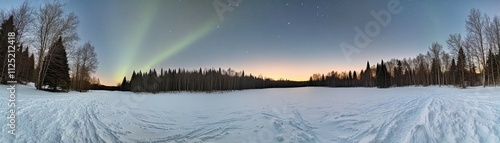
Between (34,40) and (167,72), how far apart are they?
124cm

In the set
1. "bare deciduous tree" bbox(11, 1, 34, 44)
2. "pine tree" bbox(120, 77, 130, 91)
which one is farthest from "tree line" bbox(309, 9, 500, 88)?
"bare deciduous tree" bbox(11, 1, 34, 44)

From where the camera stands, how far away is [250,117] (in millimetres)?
2652

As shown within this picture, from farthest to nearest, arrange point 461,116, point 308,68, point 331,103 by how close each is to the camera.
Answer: point 308,68, point 331,103, point 461,116

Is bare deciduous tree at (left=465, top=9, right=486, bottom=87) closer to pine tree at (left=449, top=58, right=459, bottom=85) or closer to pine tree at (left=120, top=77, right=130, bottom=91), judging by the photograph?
pine tree at (left=449, top=58, right=459, bottom=85)

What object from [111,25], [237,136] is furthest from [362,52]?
[111,25]

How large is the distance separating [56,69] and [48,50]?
0.22 meters

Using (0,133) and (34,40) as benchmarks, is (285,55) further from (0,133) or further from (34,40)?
(0,133)

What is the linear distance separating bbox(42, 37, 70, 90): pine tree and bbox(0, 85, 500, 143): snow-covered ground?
12 cm

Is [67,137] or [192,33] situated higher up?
[192,33]

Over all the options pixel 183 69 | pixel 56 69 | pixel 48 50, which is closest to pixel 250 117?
pixel 183 69

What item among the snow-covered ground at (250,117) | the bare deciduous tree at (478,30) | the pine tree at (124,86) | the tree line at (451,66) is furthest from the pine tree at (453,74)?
the pine tree at (124,86)

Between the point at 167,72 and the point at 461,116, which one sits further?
the point at 461,116

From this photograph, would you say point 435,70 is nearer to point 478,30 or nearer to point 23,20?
point 478,30

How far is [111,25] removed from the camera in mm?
2479
